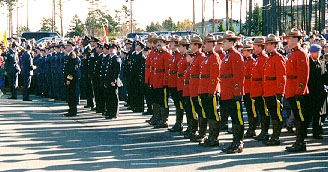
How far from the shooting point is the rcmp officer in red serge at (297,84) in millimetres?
10141

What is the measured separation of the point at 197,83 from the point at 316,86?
280 centimetres

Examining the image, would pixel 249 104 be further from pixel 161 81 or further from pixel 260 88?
pixel 161 81

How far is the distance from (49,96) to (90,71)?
6172 mm

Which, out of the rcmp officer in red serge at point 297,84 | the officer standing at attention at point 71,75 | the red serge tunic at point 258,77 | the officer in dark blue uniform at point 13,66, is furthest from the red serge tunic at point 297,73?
the officer in dark blue uniform at point 13,66

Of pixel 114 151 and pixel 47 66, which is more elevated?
pixel 47 66

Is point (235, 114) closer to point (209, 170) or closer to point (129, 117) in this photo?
point (209, 170)

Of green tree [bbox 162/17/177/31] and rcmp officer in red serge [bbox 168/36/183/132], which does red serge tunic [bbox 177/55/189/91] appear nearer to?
rcmp officer in red serge [bbox 168/36/183/132]

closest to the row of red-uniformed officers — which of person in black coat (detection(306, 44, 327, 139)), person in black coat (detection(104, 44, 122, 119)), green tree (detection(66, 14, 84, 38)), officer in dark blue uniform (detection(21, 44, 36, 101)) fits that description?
person in black coat (detection(306, 44, 327, 139))

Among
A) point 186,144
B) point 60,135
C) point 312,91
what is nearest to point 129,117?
point 60,135

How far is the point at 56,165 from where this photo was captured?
9000 millimetres

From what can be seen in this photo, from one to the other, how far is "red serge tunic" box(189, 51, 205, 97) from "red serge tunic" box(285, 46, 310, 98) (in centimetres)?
186

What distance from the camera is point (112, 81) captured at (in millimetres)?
15180

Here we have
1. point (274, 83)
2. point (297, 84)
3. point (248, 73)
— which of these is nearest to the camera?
point (297, 84)

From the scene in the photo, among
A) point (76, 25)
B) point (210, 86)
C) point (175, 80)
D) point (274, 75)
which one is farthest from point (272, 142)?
point (76, 25)
